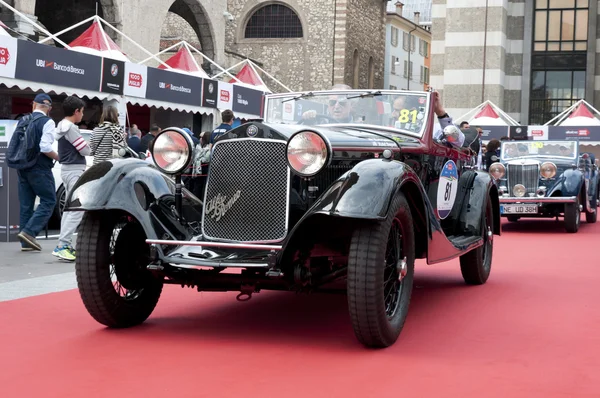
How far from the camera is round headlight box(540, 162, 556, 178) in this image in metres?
14.6

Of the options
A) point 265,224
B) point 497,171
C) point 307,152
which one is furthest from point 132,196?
point 497,171

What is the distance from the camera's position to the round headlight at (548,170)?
14570 millimetres

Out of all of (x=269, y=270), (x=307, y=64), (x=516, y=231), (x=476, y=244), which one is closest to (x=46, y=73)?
(x=516, y=231)

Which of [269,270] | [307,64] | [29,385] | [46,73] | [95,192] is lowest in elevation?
[29,385]

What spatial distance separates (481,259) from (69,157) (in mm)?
4568

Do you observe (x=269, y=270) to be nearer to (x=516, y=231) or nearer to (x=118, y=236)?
(x=118, y=236)

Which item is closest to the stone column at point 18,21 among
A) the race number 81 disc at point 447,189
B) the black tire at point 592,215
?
the black tire at point 592,215

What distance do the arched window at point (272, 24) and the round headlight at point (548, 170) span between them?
104 ft

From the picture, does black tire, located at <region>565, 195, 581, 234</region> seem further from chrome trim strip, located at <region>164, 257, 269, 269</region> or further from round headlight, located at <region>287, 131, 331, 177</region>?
chrome trim strip, located at <region>164, 257, 269, 269</region>

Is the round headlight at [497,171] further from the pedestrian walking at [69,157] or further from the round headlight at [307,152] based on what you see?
the round headlight at [307,152]

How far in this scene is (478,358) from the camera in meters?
4.77

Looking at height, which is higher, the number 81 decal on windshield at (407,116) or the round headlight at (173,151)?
the number 81 decal on windshield at (407,116)

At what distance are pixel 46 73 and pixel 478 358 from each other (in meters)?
12.8

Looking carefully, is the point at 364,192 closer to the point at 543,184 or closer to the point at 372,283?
the point at 372,283
